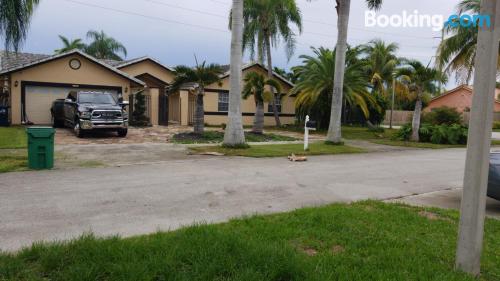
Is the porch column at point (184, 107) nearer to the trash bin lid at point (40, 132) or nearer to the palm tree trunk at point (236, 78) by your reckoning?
the palm tree trunk at point (236, 78)

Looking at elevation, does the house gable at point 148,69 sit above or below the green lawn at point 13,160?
above

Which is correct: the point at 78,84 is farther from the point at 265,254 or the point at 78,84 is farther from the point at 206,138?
the point at 265,254

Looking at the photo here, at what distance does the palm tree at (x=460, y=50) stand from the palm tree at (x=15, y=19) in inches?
789

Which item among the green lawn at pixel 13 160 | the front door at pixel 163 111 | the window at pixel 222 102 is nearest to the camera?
the green lawn at pixel 13 160

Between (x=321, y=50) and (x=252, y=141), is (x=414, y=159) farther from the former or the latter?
(x=321, y=50)

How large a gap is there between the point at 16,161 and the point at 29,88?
14.0m

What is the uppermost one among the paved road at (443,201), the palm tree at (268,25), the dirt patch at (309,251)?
the palm tree at (268,25)

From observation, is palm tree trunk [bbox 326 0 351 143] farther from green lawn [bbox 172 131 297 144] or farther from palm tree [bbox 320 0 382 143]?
green lawn [bbox 172 131 297 144]

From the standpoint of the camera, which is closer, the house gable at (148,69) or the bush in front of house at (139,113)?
the bush in front of house at (139,113)

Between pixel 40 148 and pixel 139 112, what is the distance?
1558 centimetres

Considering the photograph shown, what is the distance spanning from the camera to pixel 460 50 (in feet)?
75.7

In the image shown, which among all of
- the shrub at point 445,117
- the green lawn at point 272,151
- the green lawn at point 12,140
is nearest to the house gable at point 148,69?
the green lawn at point 12,140

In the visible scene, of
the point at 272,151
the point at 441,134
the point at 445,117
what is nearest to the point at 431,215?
the point at 272,151

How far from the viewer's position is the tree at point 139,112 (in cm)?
2495
